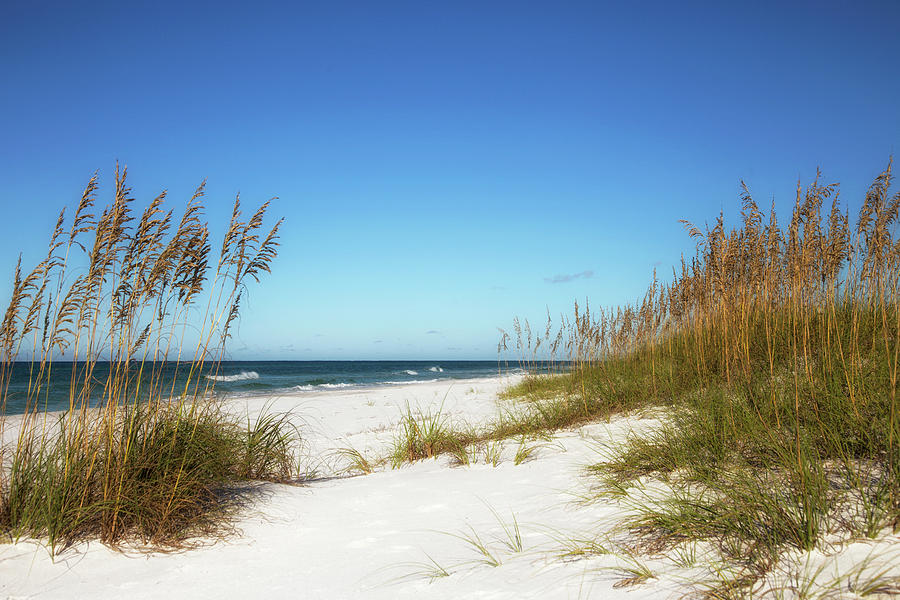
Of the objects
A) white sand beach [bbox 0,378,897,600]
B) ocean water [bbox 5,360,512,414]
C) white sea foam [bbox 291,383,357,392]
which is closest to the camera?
white sand beach [bbox 0,378,897,600]

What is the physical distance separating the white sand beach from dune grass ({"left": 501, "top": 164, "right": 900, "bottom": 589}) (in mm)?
232

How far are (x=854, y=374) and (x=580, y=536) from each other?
2.42 metres

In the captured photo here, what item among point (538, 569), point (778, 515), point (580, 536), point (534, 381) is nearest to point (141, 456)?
point (538, 569)

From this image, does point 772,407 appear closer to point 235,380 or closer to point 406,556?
point 406,556

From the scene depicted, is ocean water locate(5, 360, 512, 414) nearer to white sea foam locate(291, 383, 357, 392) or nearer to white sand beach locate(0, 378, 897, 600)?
white sea foam locate(291, 383, 357, 392)

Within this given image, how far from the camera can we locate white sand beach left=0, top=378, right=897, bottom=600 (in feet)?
7.86

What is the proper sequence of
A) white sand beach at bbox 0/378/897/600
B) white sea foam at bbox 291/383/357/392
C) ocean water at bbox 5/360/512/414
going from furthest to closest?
white sea foam at bbox 291/383/357/392 < ocean water at bbox 5/360/512/414 < white sand beach at bbox 0/378/897/600

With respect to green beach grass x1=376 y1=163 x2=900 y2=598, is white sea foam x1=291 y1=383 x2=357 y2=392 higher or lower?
lower

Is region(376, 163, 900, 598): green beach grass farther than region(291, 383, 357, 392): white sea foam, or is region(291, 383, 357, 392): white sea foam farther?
region(291, 383, 357, 392): white sea foam

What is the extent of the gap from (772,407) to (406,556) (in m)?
2.98

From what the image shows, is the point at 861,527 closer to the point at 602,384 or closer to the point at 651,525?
the point at 651,525

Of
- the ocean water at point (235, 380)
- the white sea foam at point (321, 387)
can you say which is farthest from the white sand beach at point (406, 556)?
the white sea foam at point (321, 387)

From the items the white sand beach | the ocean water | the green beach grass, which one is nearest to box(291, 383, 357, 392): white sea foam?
the ocean water

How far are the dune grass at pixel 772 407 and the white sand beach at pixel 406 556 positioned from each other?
0.23 metres
